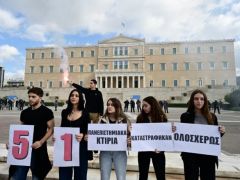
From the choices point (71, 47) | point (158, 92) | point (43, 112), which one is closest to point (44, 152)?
point (43, 112)

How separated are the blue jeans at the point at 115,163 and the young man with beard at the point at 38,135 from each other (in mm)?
887

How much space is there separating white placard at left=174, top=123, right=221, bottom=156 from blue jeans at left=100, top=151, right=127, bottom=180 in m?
0.92

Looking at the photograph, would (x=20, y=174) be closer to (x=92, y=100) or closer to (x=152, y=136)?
(x=152, y=136)

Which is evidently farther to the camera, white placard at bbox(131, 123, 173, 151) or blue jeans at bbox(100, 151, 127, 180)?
white placard at bbox(131, 123, 173, 151)

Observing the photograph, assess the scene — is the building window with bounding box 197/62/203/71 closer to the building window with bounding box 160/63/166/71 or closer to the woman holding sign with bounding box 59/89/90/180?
the building window with bounding box 160/63/166/71

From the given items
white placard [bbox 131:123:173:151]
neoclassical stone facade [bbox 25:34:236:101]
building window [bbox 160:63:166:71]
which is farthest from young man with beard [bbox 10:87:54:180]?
building window [bbox 160:63:166:71]

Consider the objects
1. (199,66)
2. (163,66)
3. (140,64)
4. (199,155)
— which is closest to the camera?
(199,155)

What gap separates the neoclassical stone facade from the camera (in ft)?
220

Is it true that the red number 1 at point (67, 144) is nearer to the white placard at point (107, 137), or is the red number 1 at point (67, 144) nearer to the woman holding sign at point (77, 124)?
the woman holding sign at point (77, 124)

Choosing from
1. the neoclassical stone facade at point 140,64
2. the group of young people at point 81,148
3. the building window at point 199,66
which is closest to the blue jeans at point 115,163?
the group of young people at point 81,148

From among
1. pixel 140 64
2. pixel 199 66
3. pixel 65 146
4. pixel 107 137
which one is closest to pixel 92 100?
pixel 107 137

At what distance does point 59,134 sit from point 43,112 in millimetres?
445

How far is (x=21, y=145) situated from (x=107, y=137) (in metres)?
1.42

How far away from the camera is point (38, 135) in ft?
11.7
